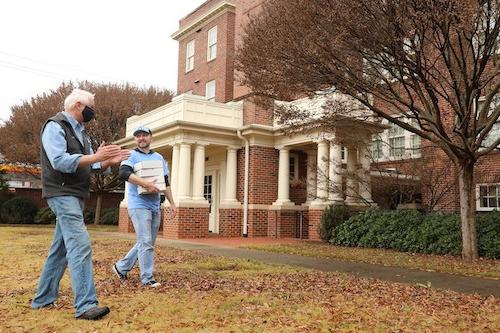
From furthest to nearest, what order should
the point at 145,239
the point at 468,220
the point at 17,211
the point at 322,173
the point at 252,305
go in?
the point at 17,211
the point at 322,173
the point at 468,220
the point at 145,239
the point at 252,305

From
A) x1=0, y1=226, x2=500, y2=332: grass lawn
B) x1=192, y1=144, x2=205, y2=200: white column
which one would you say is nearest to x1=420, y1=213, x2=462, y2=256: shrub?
x1=0, y1=226, x2=500, y2=332: grass lawn

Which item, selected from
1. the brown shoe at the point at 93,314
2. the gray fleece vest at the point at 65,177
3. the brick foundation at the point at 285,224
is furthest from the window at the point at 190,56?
the brown shoe at the point at 93,314

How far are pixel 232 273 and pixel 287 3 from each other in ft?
15.2

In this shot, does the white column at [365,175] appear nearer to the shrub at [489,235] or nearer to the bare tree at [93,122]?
the shrub at [489,235]

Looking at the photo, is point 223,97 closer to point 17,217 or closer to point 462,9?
point 17,217

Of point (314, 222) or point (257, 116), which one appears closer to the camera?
point (314, 222)

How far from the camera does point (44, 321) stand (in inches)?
159

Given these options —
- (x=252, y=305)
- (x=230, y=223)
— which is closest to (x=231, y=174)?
(x=230, y=223)

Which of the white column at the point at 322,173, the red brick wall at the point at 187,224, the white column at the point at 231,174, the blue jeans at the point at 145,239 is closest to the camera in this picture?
the blue jeans at the point at 145,239

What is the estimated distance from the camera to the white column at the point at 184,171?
16.2 meters

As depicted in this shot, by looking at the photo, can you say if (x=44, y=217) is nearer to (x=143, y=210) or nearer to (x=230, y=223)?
(x=230, y=223)

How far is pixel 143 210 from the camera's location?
5.76m

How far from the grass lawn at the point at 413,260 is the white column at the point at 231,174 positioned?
5270 mm

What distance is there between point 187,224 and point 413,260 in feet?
26.7
